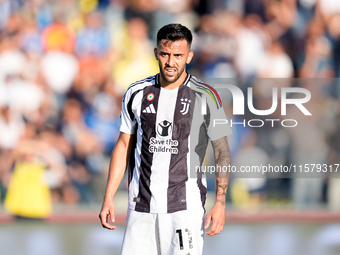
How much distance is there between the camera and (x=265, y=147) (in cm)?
712

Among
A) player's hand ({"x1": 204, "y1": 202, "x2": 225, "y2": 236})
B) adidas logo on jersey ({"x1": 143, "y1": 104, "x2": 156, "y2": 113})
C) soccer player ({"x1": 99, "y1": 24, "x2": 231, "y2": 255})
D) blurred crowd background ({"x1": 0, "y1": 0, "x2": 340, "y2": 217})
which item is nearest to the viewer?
player's hand ({"x1": 204, "y1": 202, "x2": 225, "y2": 236})

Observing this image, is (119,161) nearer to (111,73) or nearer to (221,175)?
(221,175)

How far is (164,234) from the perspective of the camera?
2986 mm

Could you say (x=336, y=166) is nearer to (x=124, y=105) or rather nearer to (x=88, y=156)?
(x=88, y=156)

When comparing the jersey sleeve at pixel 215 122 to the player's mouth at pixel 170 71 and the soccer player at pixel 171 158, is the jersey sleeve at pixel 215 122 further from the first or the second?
the player's mouth at pixel 170 71

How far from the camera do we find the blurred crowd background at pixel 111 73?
704 centimetres

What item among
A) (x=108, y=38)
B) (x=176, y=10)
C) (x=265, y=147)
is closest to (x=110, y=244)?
(x=265, y=147)

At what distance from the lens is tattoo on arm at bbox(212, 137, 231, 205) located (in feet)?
10.1

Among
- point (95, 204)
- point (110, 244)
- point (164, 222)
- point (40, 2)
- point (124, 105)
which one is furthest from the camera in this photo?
point (40, 2)

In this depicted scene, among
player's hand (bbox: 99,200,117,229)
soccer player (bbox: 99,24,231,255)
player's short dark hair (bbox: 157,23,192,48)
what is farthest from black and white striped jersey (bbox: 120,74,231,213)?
player's short dark hair (bbox: 157,23,192,48)

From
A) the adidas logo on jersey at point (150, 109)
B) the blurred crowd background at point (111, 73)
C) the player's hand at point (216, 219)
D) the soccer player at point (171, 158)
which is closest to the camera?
the player's hand at point (216, 219)

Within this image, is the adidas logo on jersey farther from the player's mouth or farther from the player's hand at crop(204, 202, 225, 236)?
the player's hand at crop(204, 202, 225, 236)

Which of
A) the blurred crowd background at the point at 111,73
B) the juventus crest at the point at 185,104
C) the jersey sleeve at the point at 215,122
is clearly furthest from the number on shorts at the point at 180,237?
the blurred crowd background at the point at 111,73

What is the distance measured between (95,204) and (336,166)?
348 centimetres
